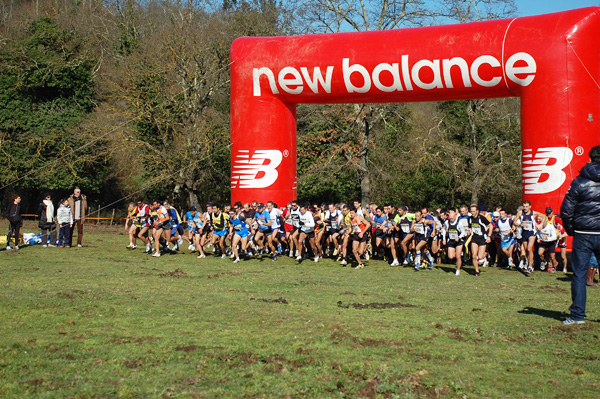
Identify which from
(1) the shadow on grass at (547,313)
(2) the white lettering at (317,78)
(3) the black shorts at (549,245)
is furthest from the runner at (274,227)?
(1) the shadow on grass at (547,313)

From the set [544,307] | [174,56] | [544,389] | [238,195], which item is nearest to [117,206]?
[174,56]

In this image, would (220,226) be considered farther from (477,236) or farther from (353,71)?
(477,236)

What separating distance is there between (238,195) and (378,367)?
12.6 meters

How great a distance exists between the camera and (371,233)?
1823cm

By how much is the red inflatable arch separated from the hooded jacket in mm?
8148

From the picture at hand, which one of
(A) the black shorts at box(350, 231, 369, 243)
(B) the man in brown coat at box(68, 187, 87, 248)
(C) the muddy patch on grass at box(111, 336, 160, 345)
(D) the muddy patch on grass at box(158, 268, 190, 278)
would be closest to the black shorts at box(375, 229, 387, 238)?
(A) the black shorts at box(350, 231, 369, 243)

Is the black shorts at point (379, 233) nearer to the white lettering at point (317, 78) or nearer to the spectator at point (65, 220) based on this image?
the white lettering at point (317, 78)

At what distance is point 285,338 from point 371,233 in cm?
1081

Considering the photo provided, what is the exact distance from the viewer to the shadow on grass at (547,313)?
917 cm

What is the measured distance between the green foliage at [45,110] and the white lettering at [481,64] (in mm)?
21362

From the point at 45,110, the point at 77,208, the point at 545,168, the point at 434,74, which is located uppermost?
the point at 45,110

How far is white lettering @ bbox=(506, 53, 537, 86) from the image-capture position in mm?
15945

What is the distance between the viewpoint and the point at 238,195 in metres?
18.7

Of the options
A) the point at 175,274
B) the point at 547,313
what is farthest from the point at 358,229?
the point at 547,313
